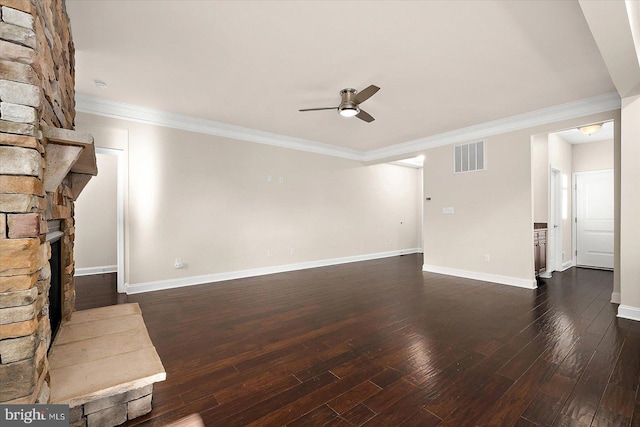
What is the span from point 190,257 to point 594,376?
4956 mm

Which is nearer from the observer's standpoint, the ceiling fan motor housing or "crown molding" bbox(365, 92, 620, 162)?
the ceiling fan motor housing

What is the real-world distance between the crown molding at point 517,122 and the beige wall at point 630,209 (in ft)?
2.20

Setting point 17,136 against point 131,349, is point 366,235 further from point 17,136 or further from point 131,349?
point 17,136

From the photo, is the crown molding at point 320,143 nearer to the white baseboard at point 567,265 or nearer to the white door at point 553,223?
the white door at point 553,223

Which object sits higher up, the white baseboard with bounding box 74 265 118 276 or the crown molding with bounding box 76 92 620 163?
the crown molding with bounding box 76 92 620 163

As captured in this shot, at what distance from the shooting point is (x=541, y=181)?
217 inches

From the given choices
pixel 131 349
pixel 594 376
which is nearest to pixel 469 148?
pixel 594 376

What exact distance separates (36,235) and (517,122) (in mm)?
5856

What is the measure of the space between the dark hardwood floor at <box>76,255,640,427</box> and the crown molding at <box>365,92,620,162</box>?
265 cm

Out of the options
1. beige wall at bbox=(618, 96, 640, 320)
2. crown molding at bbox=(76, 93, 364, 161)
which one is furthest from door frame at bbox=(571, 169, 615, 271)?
crown molding at bbox=(76, 93, 364, 161)

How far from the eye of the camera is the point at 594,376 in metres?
2.06

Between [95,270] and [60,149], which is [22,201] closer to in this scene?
[60,149]

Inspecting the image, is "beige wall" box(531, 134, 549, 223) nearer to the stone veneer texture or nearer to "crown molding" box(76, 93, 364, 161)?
"crown molding" box(76, 93, 364, 161)

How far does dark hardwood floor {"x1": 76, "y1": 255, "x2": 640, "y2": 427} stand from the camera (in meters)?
1.70
